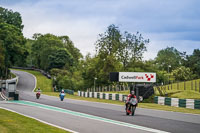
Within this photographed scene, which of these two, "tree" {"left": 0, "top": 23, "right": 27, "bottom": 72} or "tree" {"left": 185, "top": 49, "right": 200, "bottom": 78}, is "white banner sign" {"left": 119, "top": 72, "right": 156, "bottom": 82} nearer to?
"tree" {"left": 0, "top": 23, "right": 27, "bottom": 72}

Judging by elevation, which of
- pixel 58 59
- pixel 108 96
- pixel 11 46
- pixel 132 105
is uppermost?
pixel 11 46

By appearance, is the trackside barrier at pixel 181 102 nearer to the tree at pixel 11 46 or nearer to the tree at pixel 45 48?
the tree at pixel 11 46

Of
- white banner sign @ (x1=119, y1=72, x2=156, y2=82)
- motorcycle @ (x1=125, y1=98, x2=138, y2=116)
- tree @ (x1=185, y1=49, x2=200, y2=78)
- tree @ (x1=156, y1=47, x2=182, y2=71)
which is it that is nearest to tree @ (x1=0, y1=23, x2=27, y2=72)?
white banner sign @ (x1=119, y1=72, x2=156, y2=82)

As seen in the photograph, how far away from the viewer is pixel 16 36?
7888 centimetres

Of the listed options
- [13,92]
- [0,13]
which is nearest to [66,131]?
[13,92]

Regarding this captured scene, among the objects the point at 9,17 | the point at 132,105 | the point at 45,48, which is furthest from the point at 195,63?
the point at 132,105

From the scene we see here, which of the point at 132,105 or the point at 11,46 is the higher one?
the point at 11,46

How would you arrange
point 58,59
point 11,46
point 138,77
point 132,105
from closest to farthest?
1. point 132,105
2. point 138,77
3. point 11,46
4. point 58,59

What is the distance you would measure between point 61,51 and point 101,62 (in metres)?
33.6

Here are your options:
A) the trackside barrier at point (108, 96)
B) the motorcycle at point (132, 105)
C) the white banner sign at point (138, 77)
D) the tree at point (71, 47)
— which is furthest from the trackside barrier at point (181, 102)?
the tree at point (71, 47)

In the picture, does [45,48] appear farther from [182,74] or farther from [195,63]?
[195,63]

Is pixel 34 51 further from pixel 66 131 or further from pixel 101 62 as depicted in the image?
pixel 66 131

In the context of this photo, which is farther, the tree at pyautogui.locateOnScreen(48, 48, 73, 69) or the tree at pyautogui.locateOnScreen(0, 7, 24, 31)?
the tree at pyautogui.locateOnScreen(48, 48, 73, 69)

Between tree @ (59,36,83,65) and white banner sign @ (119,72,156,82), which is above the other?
tree @ (59,36,83,65)
